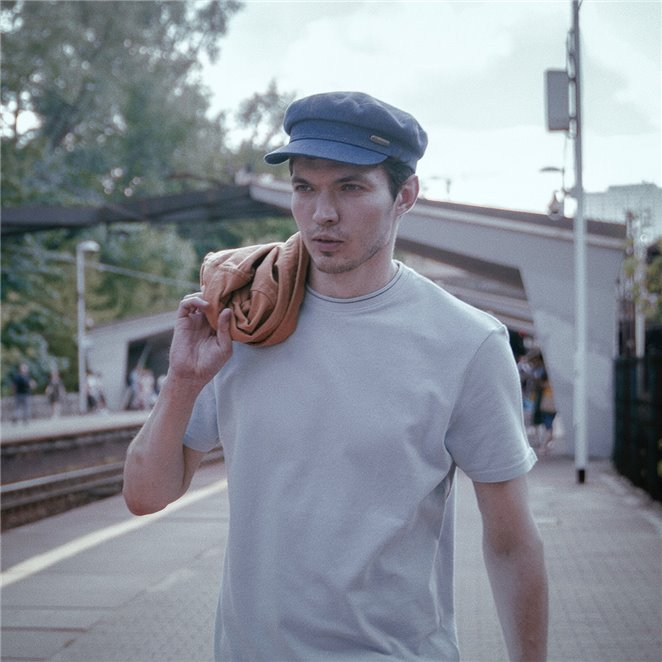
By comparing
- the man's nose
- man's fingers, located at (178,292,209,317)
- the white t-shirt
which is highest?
the man's nose

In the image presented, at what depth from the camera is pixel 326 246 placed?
7.36 ft

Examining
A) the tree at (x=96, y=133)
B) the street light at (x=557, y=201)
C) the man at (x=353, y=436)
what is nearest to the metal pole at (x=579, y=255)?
the street light at (x=557, y=201)

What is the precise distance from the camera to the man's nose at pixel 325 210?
2.21 meters

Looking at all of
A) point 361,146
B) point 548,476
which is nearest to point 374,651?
point 361,146

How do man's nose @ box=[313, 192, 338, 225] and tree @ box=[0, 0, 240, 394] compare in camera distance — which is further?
tree @ box=[0, 0, 240, 394]

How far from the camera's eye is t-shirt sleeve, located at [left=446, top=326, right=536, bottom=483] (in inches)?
86.0

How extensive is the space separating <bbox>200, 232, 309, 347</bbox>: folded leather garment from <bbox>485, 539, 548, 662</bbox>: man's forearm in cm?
70

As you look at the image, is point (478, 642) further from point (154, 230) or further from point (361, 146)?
point (154, 230)

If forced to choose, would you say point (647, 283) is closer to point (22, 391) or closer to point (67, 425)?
point (67, 425)

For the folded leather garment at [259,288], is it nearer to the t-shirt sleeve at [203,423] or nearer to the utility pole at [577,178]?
the t-shirt sleeve at [203,423]

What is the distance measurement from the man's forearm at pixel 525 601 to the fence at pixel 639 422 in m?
7.98

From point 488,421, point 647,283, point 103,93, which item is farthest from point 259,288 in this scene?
point 103,93

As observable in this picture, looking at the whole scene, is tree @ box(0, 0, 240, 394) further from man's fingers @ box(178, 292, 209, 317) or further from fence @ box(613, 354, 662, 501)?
man's fingers @ box(178, 292, 209, 317)

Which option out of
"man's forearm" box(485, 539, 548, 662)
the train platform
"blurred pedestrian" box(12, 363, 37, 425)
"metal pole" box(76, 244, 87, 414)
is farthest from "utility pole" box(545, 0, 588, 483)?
"metal pole" box(76, 244, 87, 414)
